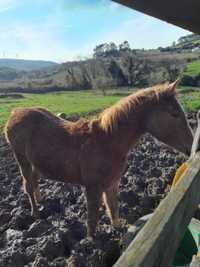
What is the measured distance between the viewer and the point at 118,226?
454 cm

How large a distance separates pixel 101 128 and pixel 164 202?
2968 millimetres

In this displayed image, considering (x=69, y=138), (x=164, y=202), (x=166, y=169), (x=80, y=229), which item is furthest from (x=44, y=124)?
(x=164, y=202)

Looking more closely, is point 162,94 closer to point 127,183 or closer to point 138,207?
point 138,207

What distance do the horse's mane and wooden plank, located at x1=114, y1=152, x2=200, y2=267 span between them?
2349 millimetres

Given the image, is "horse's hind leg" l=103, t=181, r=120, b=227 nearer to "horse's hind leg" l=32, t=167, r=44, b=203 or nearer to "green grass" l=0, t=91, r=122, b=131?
"horse's hind leg" l=32, t=167, r=44, b=203

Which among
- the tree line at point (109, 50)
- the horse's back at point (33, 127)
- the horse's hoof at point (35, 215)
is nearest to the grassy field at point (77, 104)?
the horse's back at point (33, 127)

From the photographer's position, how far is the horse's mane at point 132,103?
161 inches

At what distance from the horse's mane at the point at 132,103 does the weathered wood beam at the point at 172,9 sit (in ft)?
7.04

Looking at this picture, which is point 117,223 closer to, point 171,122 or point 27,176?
point 171,122

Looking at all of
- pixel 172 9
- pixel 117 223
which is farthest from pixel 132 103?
pixel 172 9

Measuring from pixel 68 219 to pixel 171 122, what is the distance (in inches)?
67.9

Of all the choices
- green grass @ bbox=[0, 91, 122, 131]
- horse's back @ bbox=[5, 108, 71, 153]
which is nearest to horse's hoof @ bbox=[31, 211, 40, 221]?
horse's back @ bbox=[5, 108, 71, 153]

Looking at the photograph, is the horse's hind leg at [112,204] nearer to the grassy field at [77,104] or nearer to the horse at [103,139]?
the horse at [103,139]

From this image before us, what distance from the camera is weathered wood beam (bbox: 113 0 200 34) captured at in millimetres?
1500
